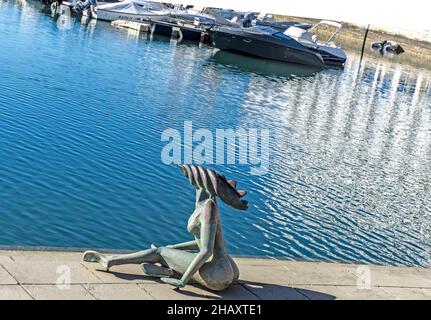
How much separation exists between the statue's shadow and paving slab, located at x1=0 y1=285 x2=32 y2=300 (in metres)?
1.23

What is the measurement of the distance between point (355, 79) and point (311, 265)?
39.6 m

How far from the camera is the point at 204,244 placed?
8.48 meters

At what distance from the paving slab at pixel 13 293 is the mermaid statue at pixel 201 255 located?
1204mm

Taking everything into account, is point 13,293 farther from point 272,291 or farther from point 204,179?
point 272,291

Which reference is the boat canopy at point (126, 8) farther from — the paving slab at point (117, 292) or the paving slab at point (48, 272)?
the paving slab at point (117, 292)

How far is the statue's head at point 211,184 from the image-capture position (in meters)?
8.70

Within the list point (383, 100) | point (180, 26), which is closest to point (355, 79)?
point (383, 100)

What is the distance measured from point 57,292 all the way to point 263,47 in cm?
4310

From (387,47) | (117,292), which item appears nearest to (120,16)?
(387,47)

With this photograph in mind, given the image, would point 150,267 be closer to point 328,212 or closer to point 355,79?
point 328,212

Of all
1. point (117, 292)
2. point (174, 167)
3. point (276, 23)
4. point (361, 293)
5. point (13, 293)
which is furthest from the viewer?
point (276, 23)

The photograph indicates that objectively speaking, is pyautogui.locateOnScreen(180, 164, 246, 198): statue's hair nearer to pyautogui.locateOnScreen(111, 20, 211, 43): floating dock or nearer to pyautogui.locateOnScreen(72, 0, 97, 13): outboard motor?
pyautogui.locateOnScreen(111, 20, 211, 43): floating dock

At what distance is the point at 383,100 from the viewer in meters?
39.9

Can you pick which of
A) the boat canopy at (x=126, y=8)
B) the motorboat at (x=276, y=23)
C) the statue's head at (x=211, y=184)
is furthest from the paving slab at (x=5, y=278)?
the motorboat at (x=276, y=23)
